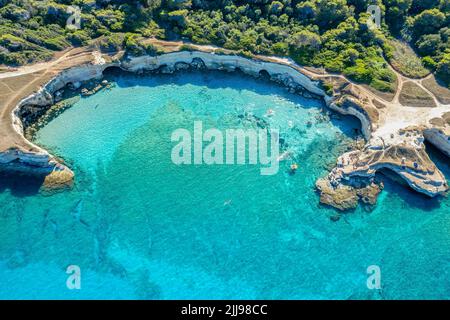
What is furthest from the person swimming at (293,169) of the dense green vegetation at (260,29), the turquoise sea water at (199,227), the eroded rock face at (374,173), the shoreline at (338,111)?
the dense green vegetation at (260,29)

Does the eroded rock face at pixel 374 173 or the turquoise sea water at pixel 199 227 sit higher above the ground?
the eroded rock face at pixel 374 173

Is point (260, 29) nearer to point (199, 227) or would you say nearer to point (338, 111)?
point (338, 111)

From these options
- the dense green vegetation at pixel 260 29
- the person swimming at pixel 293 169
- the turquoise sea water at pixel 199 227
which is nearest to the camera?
the turquoise sea water at pixel 199 227

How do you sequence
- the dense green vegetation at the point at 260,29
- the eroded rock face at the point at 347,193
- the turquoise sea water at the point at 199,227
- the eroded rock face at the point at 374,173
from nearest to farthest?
1. the turquoise sea water at the point at 199,227
2. the eroded rock face at the point at 347,193
3. the eroded rock face at the point at 374,173
4. the dense green vegetation at the point at 260,29

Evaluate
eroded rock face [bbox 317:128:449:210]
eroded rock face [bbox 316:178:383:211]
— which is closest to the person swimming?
eroded rock face [bbox 316:178:383:211]

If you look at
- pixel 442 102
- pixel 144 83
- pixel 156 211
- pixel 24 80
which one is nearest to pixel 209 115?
pixel 144 83

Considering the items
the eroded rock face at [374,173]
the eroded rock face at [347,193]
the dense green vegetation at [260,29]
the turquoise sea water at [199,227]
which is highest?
the dense green vegetation at [260,29]

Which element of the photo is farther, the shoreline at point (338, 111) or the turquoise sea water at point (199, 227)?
the shoreline at point (338, 111)

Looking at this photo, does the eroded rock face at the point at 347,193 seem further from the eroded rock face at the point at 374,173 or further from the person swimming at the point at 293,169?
the person swimming at the point at 293,169
